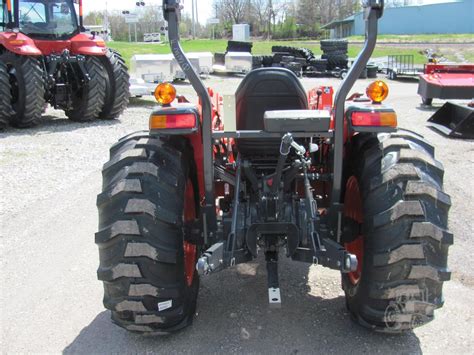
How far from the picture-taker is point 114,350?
3.06 m

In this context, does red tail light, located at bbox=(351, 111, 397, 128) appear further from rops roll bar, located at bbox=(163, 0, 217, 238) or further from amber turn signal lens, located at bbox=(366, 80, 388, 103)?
rops roll bar, located at bbox=(163, 0, 217, 238)

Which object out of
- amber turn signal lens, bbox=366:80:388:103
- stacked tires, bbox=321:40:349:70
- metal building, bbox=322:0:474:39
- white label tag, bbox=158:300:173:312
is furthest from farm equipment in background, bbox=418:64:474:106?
metal building, bbox=322:0:474:39

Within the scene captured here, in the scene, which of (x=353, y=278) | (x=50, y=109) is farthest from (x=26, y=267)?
(x=50, y=109)

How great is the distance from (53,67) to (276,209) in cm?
880

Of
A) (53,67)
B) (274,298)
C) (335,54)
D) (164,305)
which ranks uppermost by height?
(335,54)

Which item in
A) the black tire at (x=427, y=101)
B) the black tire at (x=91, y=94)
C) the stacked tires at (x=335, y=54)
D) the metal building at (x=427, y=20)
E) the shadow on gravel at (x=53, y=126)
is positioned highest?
the metal building at (x=427, y=20)

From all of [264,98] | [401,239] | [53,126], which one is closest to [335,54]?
[53,126]

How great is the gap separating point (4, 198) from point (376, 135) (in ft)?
15.1

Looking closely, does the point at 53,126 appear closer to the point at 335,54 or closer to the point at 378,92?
the point at 378,92

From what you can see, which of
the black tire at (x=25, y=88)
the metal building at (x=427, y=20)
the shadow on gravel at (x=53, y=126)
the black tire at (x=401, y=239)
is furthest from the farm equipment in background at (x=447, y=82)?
the metal building at (x=427, y=20)

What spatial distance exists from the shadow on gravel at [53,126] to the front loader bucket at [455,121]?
6592 millimetres

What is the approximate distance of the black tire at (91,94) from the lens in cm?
1067

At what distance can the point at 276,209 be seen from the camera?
313cm

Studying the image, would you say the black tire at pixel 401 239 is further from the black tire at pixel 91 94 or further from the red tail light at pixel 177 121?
the black tire at pixel 91 94
